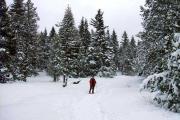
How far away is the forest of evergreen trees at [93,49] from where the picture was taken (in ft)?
61.8

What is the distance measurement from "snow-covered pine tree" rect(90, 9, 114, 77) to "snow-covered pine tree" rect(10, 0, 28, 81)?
12296 mm

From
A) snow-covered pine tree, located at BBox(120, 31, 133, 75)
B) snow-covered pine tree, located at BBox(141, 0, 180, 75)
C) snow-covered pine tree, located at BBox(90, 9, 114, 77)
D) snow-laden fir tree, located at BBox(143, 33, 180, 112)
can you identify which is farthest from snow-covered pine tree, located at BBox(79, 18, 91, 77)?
snow-laden fir tree, located at BBox(143, 33, 180, 112)

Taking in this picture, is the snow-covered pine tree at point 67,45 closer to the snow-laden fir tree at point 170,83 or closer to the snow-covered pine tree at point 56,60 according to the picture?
the snow-covered pine tree at point 56,60

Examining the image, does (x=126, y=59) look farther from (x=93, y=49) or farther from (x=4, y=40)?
(x=4, y=40)

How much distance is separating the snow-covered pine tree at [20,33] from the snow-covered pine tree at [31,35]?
618mm

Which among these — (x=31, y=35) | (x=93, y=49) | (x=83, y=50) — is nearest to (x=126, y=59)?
(x=83, y=50)

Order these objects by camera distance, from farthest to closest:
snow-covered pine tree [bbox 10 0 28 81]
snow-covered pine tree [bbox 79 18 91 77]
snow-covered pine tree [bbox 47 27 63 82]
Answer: snow-covered pine tree [bbox 79 18 91 77] < snow-covered pine tree [bbox 47 27 63 82] < snow-covered pine tree [bbox 10 0 28 81]

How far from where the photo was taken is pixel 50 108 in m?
20.0

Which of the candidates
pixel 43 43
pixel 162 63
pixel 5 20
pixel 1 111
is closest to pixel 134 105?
pixel 162 63

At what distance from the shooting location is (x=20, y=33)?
43.6 meters

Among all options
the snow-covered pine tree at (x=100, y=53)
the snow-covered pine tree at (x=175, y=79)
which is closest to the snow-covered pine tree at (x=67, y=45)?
the snow-covered pine tree at (x=100, y=53)

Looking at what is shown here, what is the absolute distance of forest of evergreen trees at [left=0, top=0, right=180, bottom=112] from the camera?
18.8 m

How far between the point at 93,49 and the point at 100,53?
150 cm

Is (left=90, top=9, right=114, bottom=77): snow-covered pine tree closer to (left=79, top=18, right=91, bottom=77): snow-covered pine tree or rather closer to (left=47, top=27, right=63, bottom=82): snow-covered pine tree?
(left=79, top=18, right=91, bottom=77): snow-covered pine tree
